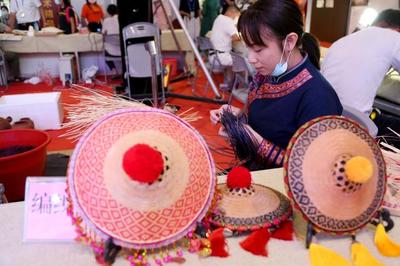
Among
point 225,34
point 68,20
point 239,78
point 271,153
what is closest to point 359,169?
point 271,153

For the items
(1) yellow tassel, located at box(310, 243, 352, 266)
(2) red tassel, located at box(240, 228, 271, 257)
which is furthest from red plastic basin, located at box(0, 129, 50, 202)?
(1) yellow tassel, located at box(310, 243, 352, 266)

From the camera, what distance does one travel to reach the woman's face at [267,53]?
108cm

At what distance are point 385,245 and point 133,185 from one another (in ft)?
1.69

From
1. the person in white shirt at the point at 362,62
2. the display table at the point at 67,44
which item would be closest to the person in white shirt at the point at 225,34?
the display table at the point at 67,44

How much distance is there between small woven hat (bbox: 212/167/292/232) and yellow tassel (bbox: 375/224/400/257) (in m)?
0.18

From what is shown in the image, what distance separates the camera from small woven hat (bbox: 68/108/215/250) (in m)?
0.60

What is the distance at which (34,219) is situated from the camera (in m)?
0.74

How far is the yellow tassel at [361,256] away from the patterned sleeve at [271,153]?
0.45m

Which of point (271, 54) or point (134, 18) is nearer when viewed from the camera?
point (271, 54)

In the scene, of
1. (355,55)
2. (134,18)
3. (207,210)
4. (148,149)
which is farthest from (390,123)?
(134,18)

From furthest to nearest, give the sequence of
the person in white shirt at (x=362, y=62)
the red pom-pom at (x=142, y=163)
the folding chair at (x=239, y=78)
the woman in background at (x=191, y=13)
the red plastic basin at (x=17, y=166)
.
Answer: the woman in background at (x=191, y=13), the folding chair at (x=239, y=78), the person in white shirt at (x=362, y=62), the red plastic basin at (x=17, y=166), the red pom-pom at (x=142, y=163)

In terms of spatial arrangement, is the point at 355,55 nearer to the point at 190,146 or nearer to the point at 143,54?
the point at 190,146

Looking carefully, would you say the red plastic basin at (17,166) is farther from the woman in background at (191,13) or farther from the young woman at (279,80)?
the woman in background at (191,13)

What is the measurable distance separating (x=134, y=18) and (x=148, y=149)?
359 cm
